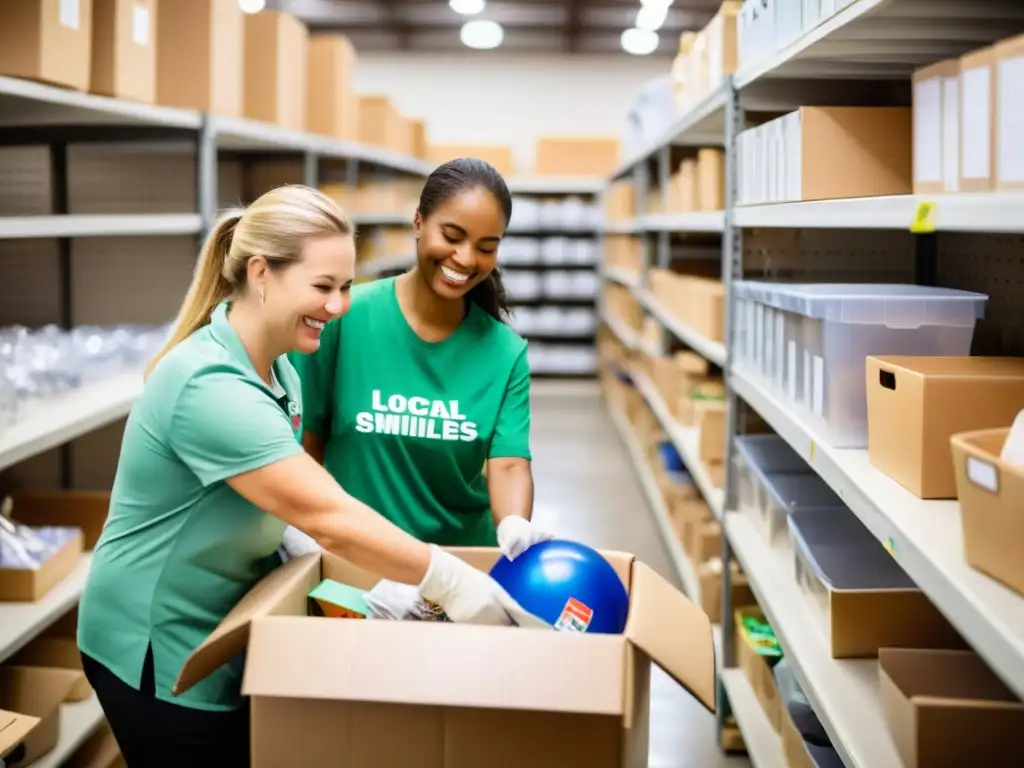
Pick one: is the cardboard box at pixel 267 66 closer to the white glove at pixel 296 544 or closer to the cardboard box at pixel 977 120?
the white glove at pixel 296 544

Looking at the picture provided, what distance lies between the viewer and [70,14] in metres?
2.65

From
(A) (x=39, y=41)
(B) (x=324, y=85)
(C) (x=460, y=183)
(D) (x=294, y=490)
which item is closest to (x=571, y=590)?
(D) (x=294, y=490)

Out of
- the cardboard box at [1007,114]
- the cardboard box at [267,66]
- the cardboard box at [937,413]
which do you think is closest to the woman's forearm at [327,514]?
the cardboard box at [937,413]

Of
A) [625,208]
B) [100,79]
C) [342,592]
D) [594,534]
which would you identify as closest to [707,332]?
[594,534]

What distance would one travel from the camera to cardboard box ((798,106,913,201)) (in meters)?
2.41

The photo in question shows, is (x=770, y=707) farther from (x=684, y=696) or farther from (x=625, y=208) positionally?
(x=625, y=208)

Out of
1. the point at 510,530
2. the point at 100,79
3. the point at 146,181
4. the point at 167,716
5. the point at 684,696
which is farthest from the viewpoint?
the point at 146,181

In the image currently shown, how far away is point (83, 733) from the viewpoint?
8.78 ft

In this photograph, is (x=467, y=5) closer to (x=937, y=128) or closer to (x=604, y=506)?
(x=604, y=506)

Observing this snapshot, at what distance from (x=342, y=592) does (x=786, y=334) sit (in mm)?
1285

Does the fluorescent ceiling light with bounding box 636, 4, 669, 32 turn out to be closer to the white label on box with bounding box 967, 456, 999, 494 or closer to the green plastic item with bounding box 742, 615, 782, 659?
the green plastic item with bounding box 742, 615, 782, 659

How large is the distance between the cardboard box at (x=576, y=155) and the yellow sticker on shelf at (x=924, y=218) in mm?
9825

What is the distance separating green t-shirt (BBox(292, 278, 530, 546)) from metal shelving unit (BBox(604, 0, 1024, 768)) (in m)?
0.66

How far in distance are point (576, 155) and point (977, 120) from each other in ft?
32.5
